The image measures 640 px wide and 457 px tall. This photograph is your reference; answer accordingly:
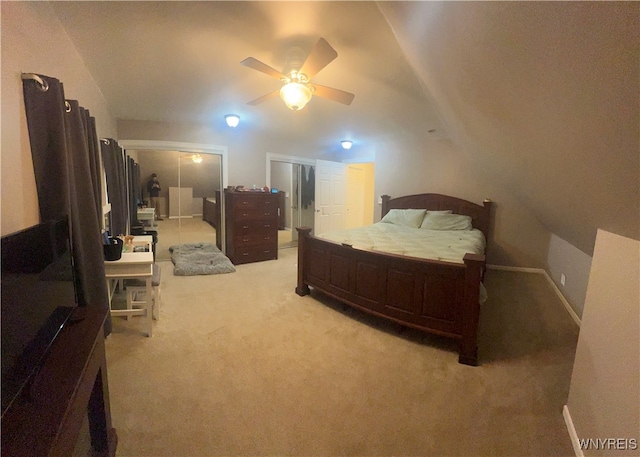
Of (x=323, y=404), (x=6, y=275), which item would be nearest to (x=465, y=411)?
(x=323, y=404)

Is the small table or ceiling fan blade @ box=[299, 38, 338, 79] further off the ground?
ceiling fan blade @ box=[299, 38, 338, 79]

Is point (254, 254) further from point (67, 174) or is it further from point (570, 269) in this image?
point (570, 269)

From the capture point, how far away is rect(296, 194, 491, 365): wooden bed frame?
2.12m

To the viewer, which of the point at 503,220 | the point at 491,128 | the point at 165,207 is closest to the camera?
the point at 491,128

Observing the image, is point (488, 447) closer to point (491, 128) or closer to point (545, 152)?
point (545, 152)

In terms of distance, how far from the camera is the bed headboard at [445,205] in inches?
181

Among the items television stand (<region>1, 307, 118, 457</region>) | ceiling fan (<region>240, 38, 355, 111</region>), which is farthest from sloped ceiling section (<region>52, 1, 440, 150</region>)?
television stand (<region>1, 307, 118, 457</region>)

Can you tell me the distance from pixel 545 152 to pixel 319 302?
242cm

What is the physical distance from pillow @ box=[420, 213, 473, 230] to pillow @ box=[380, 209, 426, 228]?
0.34ft

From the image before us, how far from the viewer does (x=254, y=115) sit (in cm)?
413

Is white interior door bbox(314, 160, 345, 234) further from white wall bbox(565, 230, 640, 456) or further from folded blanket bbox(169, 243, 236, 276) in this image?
white wall bbox(565, 230, 640, 456)

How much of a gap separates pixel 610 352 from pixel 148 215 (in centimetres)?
578

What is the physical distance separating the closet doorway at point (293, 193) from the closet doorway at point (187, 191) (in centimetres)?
113

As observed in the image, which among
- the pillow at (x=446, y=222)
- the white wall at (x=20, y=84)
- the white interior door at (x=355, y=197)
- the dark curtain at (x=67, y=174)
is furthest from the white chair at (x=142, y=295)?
the white interior door at (x=355, y=197)
